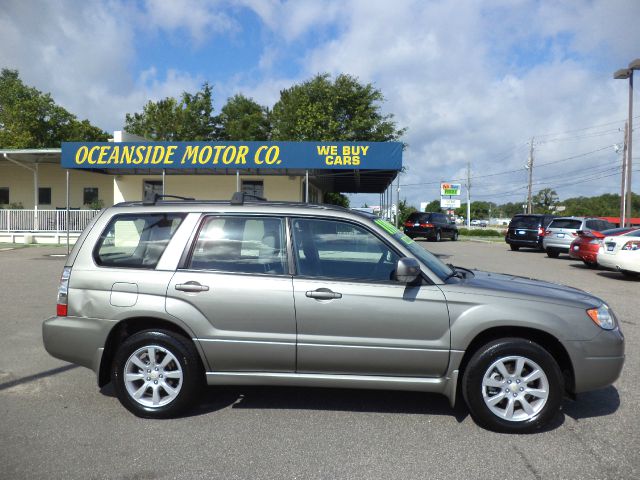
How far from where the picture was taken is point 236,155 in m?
19.4

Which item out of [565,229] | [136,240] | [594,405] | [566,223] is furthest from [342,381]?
[566,223]

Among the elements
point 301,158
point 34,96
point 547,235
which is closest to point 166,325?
point 301,158

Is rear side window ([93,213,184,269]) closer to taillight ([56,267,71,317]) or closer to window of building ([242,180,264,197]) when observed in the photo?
taillight ([56,267,71,317])

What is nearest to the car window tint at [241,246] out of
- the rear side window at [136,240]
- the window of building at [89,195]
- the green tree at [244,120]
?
the rear side window at [136,240]

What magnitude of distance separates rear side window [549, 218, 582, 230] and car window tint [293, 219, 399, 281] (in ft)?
58.7

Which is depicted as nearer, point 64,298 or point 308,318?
point 308,318

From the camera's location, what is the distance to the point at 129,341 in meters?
4.21

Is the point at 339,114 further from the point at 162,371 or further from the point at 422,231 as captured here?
the point at 162,371

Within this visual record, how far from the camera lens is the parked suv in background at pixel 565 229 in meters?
19.6

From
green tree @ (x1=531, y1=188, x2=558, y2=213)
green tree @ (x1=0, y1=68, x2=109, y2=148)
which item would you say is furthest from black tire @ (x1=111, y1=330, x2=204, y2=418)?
green tree @ (x1=531, y1=188, x2=558, y2=213)

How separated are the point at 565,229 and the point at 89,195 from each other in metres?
23.2

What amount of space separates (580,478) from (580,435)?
72 centimetres

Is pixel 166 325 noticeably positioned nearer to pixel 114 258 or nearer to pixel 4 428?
pixel 114 258

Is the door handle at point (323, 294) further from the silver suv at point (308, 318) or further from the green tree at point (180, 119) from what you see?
the green tree at point (180, 119)
